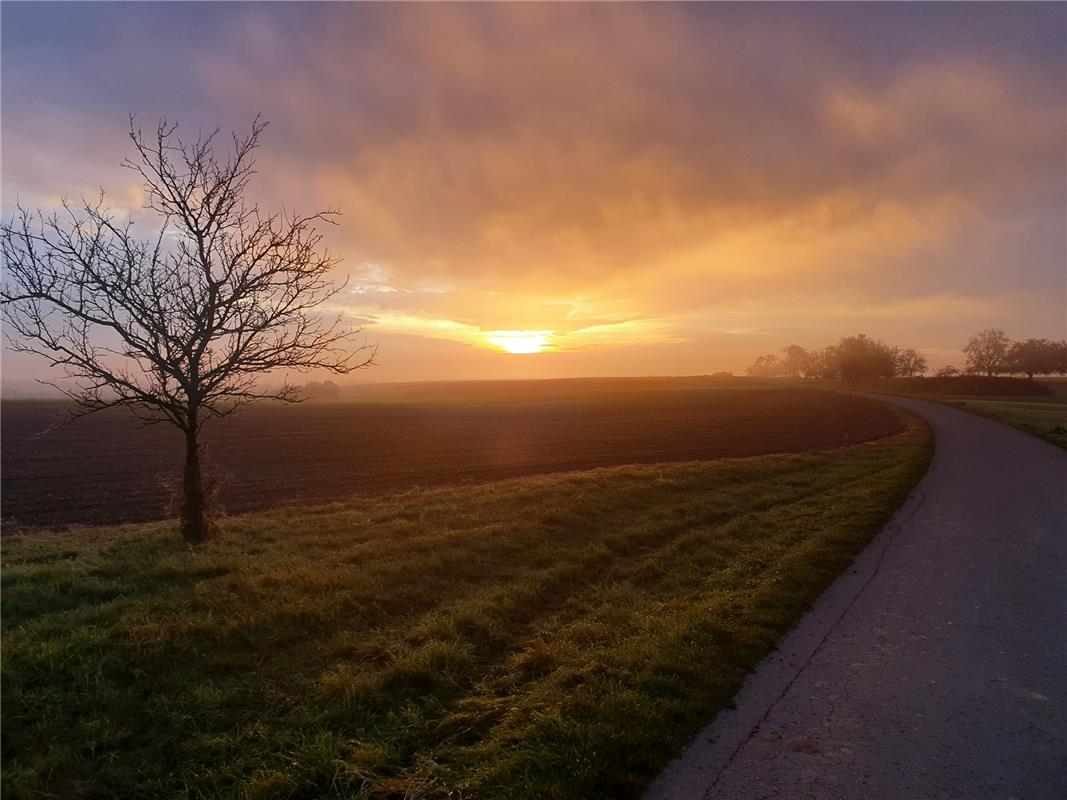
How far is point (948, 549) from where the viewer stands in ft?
31.4

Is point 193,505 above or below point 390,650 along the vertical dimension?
above

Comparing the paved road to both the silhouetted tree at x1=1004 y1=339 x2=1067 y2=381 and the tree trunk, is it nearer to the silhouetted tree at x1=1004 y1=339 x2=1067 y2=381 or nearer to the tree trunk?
the tree trunk

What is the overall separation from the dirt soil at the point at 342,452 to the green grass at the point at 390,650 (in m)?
3.70

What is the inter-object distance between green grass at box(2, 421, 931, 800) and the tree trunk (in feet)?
1.54

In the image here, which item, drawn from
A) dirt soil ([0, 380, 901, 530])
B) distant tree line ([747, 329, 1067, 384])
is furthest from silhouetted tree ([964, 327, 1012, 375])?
dirt soil ([0, 380, 901, 530])

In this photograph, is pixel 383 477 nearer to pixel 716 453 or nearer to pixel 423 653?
pixel 716 453

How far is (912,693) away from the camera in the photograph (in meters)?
5.08

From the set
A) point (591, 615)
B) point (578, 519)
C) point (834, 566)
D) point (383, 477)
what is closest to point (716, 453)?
point (383, 477)

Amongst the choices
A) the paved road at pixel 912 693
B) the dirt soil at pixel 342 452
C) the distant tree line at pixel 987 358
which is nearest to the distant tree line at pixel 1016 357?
the distant tree line at pixel 987 358

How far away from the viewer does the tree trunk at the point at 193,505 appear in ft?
33.6

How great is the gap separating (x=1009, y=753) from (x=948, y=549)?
20.7 ft

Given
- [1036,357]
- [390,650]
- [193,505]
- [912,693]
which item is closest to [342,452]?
[193,505]

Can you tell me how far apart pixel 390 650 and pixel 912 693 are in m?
4.84

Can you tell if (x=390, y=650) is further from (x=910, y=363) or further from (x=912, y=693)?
(x=910, y=363)
